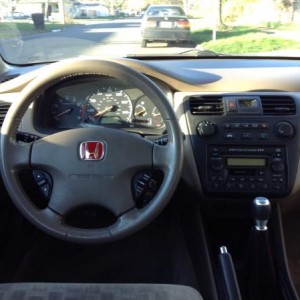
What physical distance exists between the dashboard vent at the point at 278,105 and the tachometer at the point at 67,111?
812mm

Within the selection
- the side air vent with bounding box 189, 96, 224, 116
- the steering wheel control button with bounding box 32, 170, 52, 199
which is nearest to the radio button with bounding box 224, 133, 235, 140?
the side air vent with bounding box 189, 96, 224, 116

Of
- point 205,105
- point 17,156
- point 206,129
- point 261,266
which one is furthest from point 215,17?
point 17,156

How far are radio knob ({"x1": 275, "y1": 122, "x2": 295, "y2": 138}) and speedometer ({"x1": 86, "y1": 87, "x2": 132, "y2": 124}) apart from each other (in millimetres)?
648

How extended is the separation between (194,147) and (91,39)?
149cm

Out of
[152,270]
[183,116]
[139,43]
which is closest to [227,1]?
[139,43]

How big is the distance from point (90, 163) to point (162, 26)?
1509 millimetres

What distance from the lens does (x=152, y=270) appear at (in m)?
2.88

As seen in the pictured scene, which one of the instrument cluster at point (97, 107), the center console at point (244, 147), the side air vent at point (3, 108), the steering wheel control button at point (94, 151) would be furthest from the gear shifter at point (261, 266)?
the side air vent at point (3, 108)

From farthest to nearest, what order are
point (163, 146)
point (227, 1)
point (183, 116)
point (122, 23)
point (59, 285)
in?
point (122, 23) < point (227, 1) < point (183, 116) < point (163, 146) < point (59, 285)

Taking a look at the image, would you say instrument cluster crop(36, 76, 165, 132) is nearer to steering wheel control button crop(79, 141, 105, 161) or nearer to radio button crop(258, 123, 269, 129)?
steering wheel control button crop(79, 141, 105, 161)

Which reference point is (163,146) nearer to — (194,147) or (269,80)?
(194,147)

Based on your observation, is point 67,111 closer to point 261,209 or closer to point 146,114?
point 146,114

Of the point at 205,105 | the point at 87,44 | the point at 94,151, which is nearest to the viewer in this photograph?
the point at 94,151

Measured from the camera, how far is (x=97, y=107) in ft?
8.35
